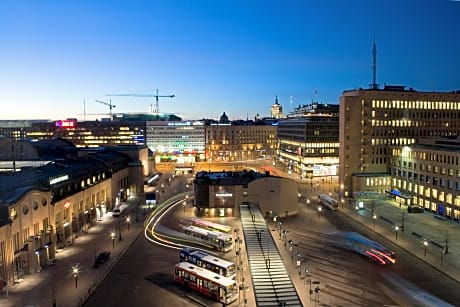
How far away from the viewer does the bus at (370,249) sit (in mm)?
32625

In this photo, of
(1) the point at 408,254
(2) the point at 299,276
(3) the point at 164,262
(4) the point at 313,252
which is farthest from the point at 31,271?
(1) the point at 408,254

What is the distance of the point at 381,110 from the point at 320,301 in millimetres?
47939

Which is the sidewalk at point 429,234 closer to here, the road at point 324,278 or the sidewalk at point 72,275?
the road at point 324,278

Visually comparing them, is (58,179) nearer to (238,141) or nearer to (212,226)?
(212,226)

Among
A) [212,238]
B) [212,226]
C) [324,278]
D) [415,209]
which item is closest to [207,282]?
[324,278]

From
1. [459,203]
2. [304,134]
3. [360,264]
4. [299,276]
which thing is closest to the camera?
[299,276]

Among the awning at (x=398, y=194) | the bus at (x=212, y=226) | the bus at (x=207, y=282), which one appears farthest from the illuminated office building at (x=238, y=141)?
the bus at (x=207, y=282)

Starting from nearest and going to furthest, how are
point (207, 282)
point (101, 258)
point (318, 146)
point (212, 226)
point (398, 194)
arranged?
point (207, 282), point (101, 258), point (212, 226), point (398, 194), point (318, 146)

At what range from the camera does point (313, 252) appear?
35.9m

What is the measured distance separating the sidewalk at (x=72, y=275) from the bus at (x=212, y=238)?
615cm

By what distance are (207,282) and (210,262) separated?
2.67m

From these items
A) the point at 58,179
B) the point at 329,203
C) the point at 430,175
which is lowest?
the point at 329,203

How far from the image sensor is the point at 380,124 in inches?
2625

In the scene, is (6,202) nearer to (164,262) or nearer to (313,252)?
(164,262)
